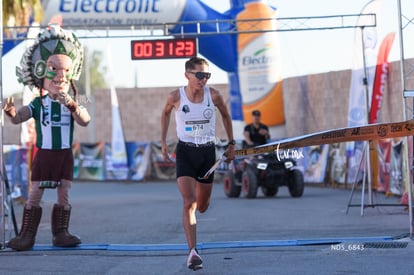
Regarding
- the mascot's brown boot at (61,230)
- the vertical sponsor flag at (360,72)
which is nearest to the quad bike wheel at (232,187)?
the vertical sponsor flag at (360,72)

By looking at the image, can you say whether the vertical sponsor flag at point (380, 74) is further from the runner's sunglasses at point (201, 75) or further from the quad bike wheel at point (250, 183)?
the runner's sunglasses at point (201, 75)

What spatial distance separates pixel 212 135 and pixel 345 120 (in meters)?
→ 18.2

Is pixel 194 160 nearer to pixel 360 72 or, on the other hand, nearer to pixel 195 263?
pixel 195 263

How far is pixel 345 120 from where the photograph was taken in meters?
26.5

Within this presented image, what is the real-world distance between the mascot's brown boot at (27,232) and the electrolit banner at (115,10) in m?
15.5

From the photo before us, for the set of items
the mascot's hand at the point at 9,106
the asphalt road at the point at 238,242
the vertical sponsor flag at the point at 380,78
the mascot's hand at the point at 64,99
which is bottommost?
the asphalt road at the point at 238,242

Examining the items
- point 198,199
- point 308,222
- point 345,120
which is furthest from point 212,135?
point 345,120

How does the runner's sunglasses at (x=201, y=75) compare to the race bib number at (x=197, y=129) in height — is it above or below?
above

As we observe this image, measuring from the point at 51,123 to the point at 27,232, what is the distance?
1.24 metres

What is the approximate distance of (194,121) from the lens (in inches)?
342

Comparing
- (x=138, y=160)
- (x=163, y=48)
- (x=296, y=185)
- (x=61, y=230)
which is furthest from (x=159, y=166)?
(x=61, y=230)

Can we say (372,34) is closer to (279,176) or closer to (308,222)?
(279,176)

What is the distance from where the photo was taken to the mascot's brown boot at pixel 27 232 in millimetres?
10023

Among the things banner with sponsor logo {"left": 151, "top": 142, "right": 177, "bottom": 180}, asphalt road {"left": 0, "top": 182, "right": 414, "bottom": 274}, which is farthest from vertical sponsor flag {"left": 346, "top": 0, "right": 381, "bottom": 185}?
banner with sponsor logo {"left": 151, "top": 142, "right": 177, "bottom": 180}
